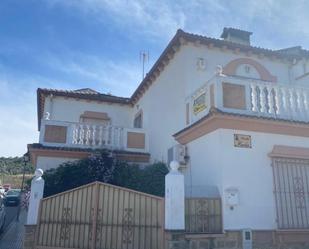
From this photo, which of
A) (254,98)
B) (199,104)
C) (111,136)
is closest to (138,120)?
(111,136)

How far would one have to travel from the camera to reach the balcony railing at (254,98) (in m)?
8.02

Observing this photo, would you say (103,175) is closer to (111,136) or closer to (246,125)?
(111,136)

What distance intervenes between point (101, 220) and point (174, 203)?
1785 millimetres

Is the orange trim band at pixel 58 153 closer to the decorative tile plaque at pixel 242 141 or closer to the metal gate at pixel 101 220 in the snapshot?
the metal gate at pixel 101 220

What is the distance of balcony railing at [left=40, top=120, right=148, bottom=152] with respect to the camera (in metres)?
11.8

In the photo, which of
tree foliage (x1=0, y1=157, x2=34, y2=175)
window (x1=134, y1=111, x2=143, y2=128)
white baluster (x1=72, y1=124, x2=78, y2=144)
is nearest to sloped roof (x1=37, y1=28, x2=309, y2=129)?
window (x1=134, y1=111, x2=143, y2=128)

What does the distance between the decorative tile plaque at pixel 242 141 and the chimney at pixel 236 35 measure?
7126 millimetres

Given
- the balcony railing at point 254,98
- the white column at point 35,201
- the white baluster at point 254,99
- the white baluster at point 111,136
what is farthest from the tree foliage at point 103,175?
the white baluster at point 254,99

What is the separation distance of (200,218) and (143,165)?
6.00 m

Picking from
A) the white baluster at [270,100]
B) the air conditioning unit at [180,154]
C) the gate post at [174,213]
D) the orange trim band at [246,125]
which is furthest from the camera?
the air conditioning unit at [180,154]

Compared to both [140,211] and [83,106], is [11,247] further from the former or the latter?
[83,106]

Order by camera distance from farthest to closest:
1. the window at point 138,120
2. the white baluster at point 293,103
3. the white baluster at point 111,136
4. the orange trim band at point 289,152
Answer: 1. the window at point 138,120
2. the white baluster at point 111,136
3. the white baluster at point 293,103
4. the orange trim band at point 289,152

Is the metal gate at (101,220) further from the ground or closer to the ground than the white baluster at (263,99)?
closer to the ground

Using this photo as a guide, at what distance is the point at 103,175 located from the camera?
10.6m
